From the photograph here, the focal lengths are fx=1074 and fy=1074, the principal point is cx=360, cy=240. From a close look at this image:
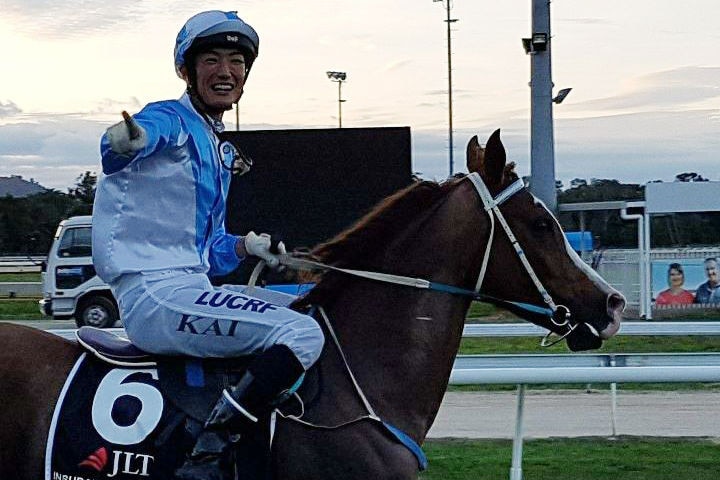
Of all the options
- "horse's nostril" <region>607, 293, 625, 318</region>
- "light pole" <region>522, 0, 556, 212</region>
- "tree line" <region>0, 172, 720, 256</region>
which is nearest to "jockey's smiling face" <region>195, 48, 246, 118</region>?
"horse's nostril" <region>607, 293, 625, 318</region>

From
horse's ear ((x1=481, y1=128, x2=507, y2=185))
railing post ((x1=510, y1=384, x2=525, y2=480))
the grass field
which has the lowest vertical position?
the grass field

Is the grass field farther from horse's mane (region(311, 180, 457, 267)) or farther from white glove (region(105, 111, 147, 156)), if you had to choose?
white glove (region(105, 111, 147, 156))

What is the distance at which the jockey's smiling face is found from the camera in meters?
3.86

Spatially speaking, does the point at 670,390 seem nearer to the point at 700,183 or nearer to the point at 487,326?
the point at 487,326

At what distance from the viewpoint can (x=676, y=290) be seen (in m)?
18.3

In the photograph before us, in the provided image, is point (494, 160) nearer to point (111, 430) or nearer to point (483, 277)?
point (483, 277)

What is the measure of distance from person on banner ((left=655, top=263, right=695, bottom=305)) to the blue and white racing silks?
1567 centimetres

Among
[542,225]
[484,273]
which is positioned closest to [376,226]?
[484,273]

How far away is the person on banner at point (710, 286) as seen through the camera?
18.1 metres

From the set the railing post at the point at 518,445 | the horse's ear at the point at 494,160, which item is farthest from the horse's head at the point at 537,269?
the railing post at the point at 518,445

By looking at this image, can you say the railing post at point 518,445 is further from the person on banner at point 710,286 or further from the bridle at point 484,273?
the person on banner at point 710,286

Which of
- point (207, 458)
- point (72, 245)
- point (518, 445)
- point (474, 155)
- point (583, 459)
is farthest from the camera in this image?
point (72, 245)

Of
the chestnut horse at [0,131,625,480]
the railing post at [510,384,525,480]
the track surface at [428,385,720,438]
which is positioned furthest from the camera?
the track surface at [428,385,720,438]

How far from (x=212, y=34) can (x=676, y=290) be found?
51.6ft
